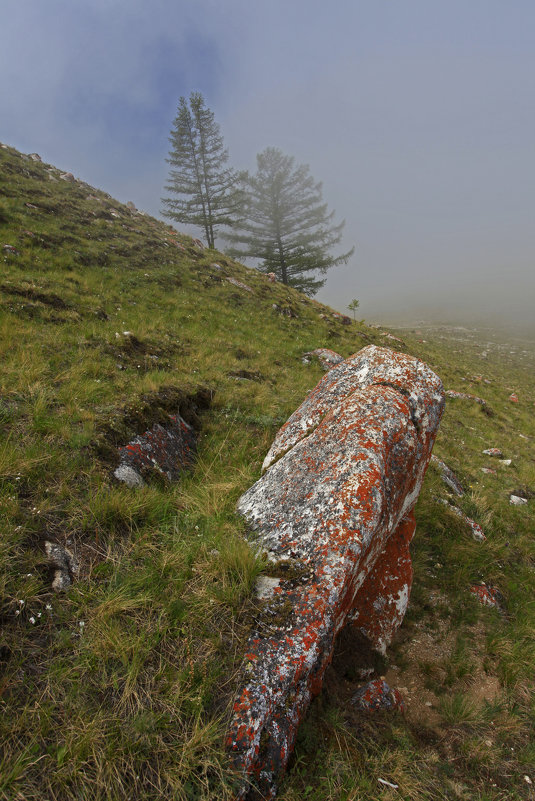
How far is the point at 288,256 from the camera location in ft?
95.4

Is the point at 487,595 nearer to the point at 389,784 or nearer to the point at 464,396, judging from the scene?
the point at 389,784

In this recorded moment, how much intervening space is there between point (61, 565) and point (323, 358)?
11.2 meters

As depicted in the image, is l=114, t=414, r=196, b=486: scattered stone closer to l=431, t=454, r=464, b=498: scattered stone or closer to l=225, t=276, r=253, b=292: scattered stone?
l=431, t=454, r=464, b=498: scattered stone

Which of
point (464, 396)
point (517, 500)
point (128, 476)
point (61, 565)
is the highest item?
point (128, 476)

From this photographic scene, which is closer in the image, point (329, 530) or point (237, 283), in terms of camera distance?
point (329, 530)

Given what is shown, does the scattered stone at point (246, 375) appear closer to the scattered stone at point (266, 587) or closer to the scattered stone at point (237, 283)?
the scattered stone at point (266, 587)

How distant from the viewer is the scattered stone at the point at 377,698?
110 inches

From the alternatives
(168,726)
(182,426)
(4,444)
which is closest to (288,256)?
(182,426)

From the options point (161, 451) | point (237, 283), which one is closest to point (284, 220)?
point (237, 283)

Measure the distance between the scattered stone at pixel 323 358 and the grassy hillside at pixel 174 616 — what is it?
4923mm

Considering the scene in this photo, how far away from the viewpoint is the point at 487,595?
4555 mm

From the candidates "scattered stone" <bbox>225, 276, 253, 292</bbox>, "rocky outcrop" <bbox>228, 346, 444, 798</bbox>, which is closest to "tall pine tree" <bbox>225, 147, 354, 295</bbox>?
"scattered stone" <bbox>225, 276, 253, 292</bbox>

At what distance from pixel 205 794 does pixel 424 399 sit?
165 inches

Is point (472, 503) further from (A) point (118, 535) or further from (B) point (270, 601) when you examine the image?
(A) point (118, 535)
